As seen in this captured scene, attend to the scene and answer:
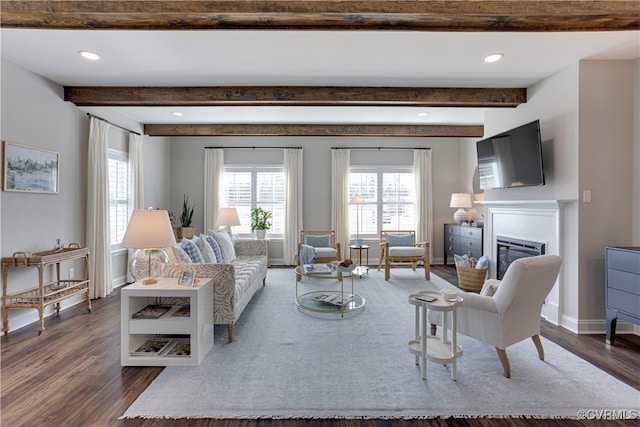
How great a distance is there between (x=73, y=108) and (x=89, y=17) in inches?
102

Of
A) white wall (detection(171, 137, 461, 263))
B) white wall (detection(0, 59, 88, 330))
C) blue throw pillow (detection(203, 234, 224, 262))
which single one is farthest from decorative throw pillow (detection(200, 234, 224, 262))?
white wall (detection(171, 137, 461, 263))

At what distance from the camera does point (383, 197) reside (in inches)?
268

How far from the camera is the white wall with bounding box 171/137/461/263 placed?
263 inches

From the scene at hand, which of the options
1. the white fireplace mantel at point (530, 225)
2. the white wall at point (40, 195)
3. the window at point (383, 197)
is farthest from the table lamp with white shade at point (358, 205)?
the white wall at point (40, 195)

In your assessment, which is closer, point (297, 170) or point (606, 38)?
point (606, 38)

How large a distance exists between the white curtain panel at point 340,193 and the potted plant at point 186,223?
292 cm

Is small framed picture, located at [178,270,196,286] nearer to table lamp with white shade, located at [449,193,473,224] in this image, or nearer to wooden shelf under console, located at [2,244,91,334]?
wooden shelf under console, located at [2,244,91,334]

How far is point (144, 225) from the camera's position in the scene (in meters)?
2.50

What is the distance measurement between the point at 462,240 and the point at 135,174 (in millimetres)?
6145

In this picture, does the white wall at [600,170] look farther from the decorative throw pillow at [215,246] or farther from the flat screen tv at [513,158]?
the decorative throw pillow at [215,246]

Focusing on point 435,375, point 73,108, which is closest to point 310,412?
point 435,375

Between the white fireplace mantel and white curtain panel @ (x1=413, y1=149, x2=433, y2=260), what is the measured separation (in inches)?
72.7

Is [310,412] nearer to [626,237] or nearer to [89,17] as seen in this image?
[89,17]

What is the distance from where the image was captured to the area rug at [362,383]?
6.35 ft
